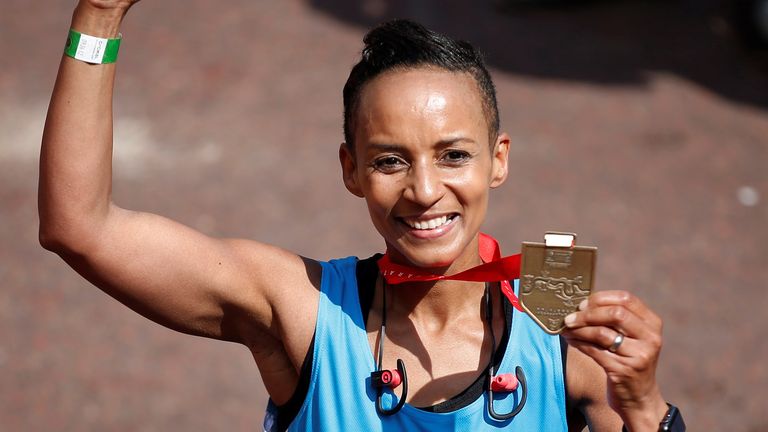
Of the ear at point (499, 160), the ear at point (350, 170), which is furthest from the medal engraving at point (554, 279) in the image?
the ear at point (350, 170)

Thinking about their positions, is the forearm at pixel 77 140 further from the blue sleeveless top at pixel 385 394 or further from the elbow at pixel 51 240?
the blue sleeveless top at pixel 385 394

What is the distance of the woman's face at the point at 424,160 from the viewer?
2578mm

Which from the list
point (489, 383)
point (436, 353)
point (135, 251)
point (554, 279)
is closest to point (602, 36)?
point (436, 353)

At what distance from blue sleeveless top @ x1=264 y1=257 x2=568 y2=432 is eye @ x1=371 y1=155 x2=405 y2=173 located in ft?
1.40

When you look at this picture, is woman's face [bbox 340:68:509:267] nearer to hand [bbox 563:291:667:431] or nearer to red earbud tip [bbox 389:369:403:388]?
red earbud tip [bbox 389:369:403:388]

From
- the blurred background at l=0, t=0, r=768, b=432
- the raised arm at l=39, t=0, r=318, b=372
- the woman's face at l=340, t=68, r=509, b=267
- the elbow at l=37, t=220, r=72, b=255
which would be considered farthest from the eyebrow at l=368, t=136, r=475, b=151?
the blurred background at l=0, t=0, r=768, b=432

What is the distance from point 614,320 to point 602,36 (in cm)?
1167

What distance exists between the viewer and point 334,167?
10109 mm

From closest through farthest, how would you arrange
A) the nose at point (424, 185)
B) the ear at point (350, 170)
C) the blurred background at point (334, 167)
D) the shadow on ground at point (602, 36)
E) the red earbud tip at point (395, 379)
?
the nose at point (424, 185)
the red earbud tip at point (395, 379)
the ear at point (350, 170)
the blurred background at point (334, 167)
the shadow on ground at point (602, 36)

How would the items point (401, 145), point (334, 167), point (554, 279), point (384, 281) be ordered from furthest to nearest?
point (334, 167)
point (384, 281)
point (401, 145)
point (554, 279)

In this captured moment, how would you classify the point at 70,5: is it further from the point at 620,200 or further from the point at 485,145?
the point at 485,145

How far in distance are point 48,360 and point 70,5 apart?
670cm

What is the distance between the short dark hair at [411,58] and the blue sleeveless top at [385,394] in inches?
21.7

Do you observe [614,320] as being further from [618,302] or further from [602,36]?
[602,36]
